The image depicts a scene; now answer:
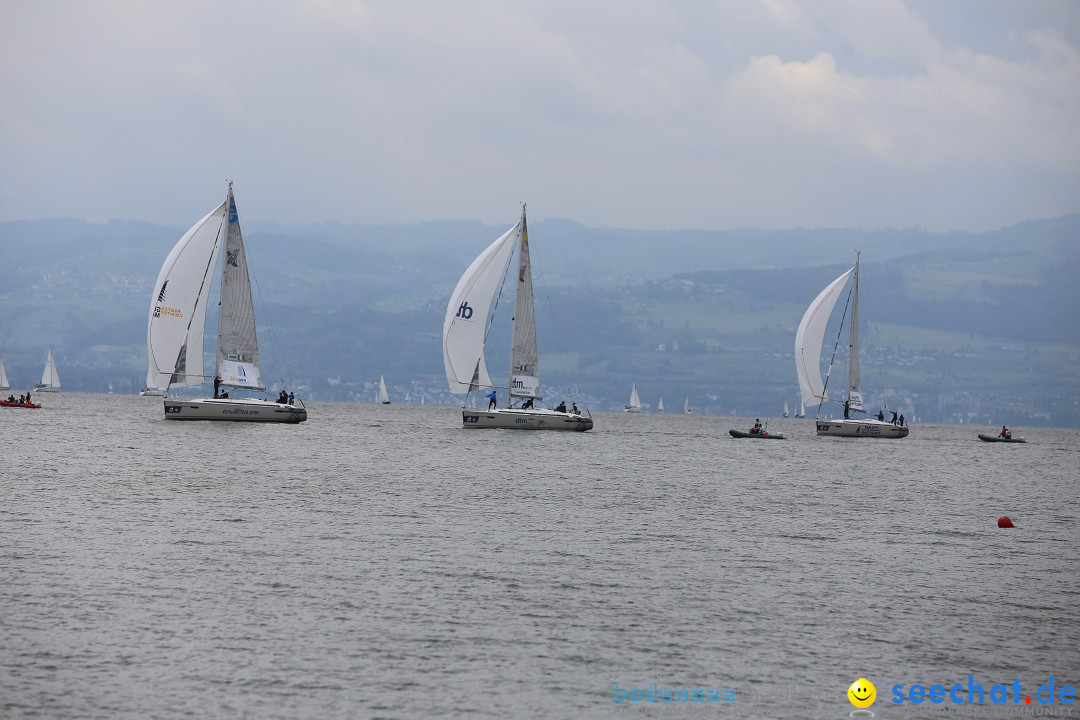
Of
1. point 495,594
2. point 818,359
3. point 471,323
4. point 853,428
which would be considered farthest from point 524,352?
point 495,594

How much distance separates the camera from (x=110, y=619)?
2317 cm

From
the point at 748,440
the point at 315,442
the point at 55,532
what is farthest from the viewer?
the point at 748,440

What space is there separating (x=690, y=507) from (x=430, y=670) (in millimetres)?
24712

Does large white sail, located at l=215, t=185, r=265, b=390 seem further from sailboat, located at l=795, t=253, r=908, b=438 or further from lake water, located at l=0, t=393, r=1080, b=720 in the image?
sailboat, located at l=795, t=253, r=908, b=438

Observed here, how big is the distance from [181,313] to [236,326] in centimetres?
301

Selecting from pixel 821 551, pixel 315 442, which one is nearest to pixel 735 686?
pixel 821 551

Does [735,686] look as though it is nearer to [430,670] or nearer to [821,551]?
[430,670]

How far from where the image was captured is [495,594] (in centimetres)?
2658

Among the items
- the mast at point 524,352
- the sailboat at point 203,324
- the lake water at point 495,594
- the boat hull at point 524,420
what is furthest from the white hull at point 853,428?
the lake water at point 495,594

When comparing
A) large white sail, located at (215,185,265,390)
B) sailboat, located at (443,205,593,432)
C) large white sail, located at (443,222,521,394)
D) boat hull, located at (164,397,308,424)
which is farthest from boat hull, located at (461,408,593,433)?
large white sail, located at (215,185,265,390)

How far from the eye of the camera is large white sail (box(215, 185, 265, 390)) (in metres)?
71.5

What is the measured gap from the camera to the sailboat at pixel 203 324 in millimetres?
71188

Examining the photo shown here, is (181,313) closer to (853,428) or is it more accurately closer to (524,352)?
(524,352)

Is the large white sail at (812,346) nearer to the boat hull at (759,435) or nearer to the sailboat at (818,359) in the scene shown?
the sailboat at (818,359)
